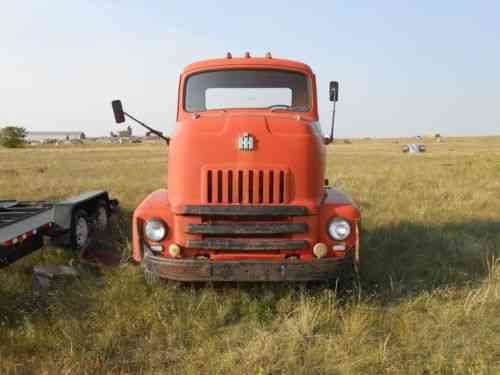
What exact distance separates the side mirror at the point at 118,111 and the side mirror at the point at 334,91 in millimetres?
2687

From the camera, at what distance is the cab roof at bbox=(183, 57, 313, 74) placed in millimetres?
4731

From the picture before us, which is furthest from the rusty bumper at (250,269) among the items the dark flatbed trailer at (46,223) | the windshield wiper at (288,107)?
the windshield wiper at (288,107)

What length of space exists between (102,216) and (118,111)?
2709mm

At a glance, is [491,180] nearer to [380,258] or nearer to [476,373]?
[380,258]

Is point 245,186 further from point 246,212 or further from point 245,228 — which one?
point 245,228

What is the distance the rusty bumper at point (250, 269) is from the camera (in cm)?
344

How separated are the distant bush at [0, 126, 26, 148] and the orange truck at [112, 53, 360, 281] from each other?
76360 mm

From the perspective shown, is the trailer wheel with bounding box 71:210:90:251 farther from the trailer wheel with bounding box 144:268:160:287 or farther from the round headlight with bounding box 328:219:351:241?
the round headlight with bounding box 328:219:351:241

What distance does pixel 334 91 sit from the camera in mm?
5090

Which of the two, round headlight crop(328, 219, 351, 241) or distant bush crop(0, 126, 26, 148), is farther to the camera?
distant bush crop(0, 126, 26, 148)

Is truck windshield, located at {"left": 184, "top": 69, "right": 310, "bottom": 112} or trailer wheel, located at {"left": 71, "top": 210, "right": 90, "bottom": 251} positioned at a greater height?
truck windshield, located at {"left": 184, "top": 69, "right": 310, "bottom": 112}

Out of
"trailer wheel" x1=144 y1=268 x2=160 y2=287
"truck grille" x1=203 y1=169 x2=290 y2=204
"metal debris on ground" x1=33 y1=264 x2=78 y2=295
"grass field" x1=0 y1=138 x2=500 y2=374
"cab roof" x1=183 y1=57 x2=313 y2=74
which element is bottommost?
"grass field" x1=0 y1=138 x2=500 y2=374

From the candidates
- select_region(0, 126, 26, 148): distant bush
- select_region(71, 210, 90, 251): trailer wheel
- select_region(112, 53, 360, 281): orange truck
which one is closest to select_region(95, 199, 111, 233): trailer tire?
select_region(71, 210, 90, 251): trailer wheel

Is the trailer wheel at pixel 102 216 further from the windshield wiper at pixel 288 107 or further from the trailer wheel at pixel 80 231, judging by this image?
the windshield wiper at pixel 288 107
